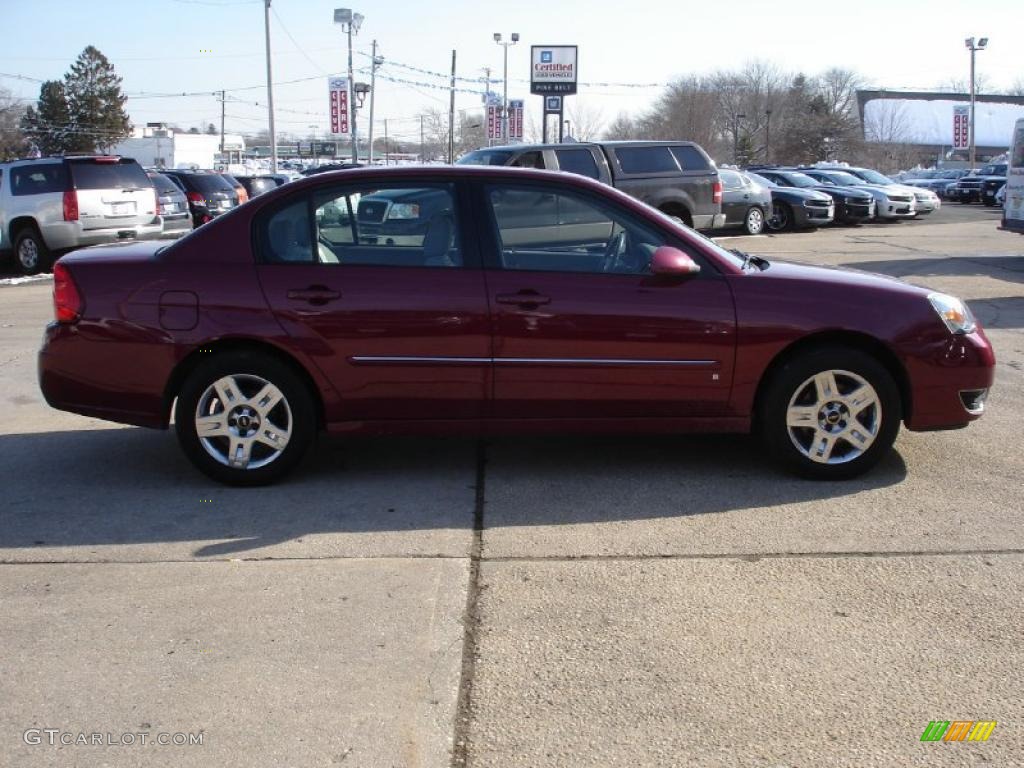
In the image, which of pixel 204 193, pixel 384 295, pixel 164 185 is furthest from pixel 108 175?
pixel 384 295

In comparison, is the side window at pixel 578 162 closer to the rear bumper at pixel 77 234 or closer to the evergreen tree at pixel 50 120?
the rear bumper at pixel 77 234

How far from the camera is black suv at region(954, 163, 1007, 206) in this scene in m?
38.8

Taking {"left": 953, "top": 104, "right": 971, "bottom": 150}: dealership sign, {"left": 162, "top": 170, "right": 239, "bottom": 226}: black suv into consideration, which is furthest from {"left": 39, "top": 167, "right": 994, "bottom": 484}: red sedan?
{"left": 953, "top": 104, "right": 971, "bottom": 150}: dealership sign

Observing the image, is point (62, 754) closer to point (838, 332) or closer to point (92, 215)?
point (838, 332)

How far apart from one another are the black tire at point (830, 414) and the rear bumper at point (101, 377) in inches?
123

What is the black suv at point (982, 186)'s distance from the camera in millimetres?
38844

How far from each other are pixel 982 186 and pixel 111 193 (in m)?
34.2

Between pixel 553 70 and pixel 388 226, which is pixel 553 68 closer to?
pixel 553 70

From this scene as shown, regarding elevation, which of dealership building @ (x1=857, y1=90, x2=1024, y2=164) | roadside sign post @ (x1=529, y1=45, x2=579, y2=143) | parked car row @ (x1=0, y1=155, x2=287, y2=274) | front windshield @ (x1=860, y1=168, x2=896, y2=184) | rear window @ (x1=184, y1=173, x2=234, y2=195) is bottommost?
parked car row @ (x1=0, y1=155, x2=287, y2=274)

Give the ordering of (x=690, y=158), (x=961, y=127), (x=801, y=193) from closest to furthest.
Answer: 1. (x=690, y=158)
2. (x=801, y=193)
3. (x=961, y=127)

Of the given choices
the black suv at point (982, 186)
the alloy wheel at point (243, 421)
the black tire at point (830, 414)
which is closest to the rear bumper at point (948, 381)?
the black tire at point (830, 414)

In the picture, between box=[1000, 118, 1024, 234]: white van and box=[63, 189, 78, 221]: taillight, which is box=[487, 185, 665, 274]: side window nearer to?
box=[63, 189, 78, 221]: taillight

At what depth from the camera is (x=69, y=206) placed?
1611 cm
